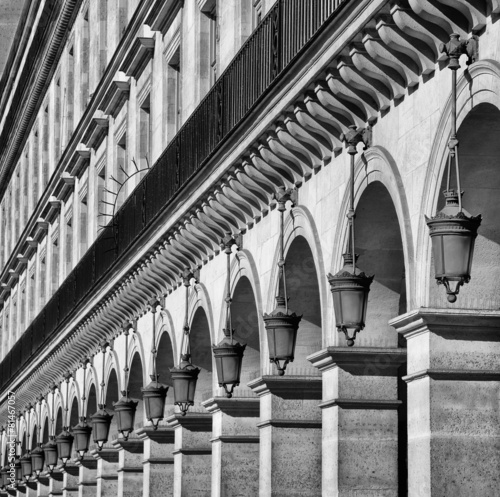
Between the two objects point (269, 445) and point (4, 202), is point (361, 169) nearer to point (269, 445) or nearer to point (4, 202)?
point (269, 445)

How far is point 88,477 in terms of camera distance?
3372cm

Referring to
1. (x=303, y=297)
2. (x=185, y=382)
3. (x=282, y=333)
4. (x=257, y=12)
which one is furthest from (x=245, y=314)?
(x=282, y=333)

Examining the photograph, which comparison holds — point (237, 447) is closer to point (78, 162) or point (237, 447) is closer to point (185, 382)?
point (185, 382)

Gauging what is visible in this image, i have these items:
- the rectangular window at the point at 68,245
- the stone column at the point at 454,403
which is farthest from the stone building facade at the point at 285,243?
the rectangular window at the point at 68,245

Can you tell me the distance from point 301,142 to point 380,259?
5.25 ft

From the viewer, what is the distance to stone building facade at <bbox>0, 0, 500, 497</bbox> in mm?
12555

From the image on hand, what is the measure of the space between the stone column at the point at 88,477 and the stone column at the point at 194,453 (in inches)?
417

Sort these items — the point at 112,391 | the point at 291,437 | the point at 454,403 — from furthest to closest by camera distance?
the point at 112,391 < the point at 291,437 < the point at 454,403

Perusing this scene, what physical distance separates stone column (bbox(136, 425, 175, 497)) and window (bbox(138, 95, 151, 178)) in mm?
5302

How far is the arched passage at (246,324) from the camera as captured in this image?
66.1 ft

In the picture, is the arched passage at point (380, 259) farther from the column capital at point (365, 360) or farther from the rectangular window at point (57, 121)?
the rectangular window at point (57, 121)

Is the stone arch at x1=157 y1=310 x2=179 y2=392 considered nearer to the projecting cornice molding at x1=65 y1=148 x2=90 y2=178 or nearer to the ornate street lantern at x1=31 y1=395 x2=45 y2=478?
the projecting cornice molding at x1=65 y1=148 x2=90 y2=178

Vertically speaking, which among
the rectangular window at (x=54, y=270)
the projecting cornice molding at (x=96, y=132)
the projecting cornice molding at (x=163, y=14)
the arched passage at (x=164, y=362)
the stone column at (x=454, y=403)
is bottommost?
the stone column at (x=454, y=403)

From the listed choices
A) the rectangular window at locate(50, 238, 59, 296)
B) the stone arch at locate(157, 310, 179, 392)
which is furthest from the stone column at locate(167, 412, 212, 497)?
the rectangular window at locate(50, 238, 59, 296)
